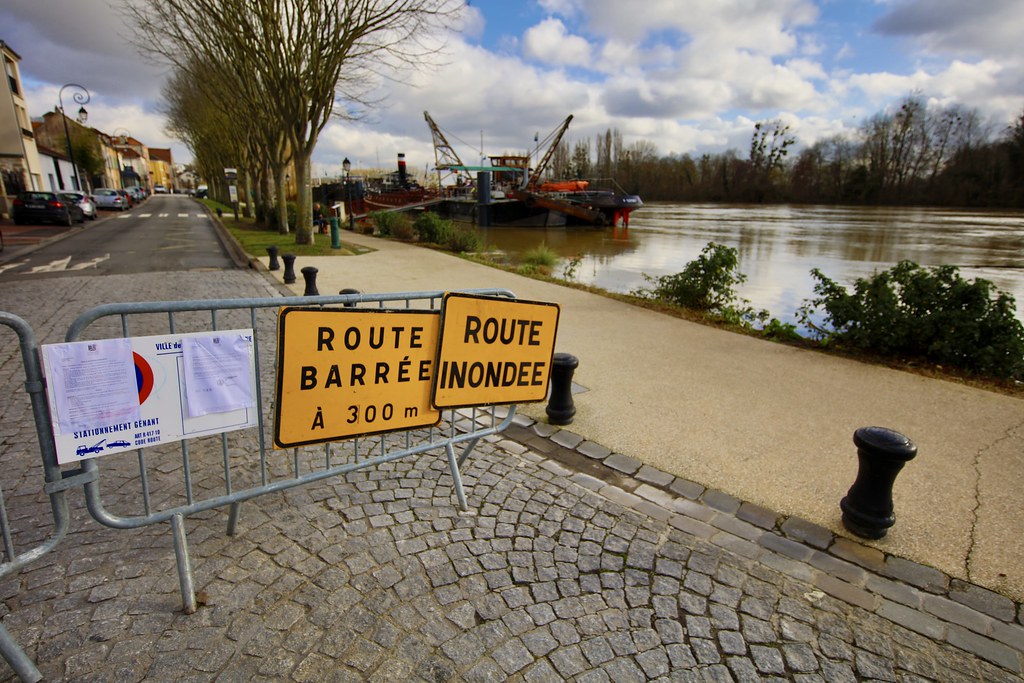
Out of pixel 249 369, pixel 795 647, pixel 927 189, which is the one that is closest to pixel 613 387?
pixel 795 647

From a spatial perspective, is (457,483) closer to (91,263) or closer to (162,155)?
(91,263)

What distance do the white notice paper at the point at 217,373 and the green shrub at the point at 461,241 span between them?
1546 cm

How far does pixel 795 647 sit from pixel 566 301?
7436 mm

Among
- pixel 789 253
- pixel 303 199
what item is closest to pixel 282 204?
pixel 303 199

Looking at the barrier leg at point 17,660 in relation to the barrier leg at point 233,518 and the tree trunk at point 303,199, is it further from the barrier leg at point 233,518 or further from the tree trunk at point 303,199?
the tree trunk at point 303,199

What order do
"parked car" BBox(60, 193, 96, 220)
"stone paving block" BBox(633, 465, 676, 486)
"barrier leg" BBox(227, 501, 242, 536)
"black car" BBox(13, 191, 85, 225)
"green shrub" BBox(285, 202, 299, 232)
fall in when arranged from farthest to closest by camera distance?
"parked car" BBox(60, 193, 96, 220), "green shrub" BBox(285, 202, 299, 232), "black car" BBox(13, 191, 85, 225), "stone paving block" BBox(633, 465, 676, 486), "barrier leg" BBox(227, 501, 242, 536)

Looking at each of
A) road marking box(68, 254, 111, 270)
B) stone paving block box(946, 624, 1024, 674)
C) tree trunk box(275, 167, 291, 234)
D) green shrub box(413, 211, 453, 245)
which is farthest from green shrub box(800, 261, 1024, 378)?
tree trunk box(275, 167, 291, 234)

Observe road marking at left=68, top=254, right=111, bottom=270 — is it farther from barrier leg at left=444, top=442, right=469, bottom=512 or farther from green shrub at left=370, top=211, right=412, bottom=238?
barrier leg at left=444, top=442, right=469, bottom=512

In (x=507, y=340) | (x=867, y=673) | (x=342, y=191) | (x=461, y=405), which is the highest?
(x=342, y=191)

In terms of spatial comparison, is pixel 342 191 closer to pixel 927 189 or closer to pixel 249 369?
pixel 249 369

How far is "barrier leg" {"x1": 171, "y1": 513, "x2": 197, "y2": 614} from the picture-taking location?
89.9 inches

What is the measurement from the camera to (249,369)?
2.49 metres

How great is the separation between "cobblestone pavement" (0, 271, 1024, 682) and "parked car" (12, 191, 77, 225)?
2627 centimetres

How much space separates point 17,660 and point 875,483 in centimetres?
400
